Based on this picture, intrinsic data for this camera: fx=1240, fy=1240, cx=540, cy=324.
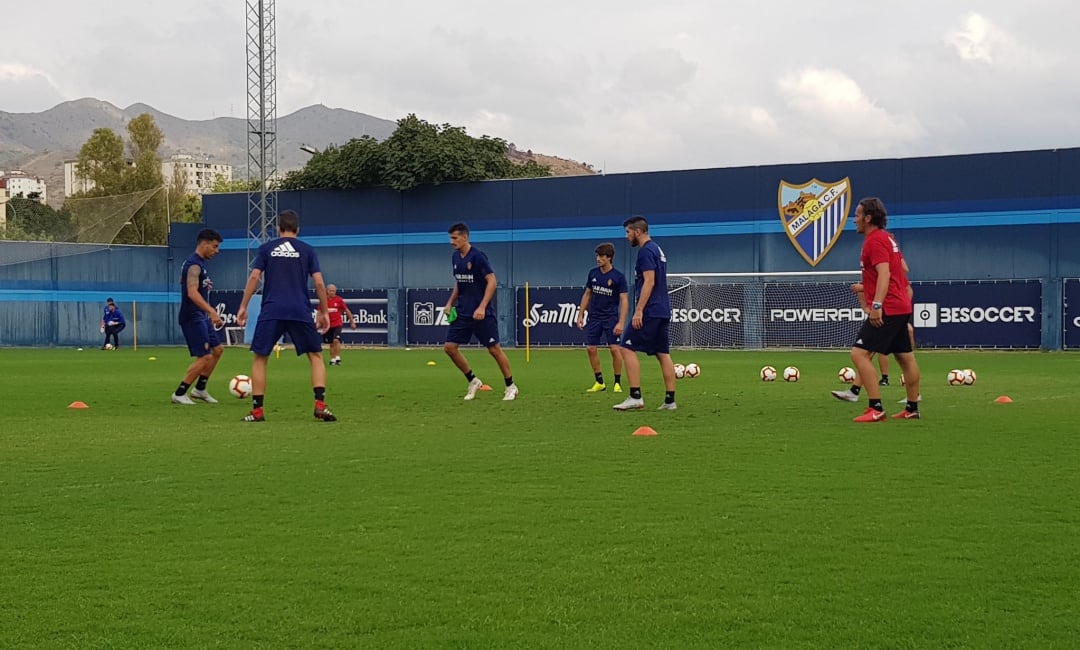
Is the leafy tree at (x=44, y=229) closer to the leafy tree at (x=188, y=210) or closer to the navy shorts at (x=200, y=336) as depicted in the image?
the navy shorts at (x=200, y=336)

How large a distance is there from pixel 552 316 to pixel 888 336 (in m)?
32.6

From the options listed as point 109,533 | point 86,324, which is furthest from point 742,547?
point 86,324

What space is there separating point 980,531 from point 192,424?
8.19m

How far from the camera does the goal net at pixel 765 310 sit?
39188 millimetres

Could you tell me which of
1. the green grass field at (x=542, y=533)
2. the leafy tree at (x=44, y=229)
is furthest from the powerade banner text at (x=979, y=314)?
the leafy tree at (x=44, y=229)

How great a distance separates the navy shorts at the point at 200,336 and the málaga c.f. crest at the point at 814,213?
94.5ft

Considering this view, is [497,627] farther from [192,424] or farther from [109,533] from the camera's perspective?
A: [192,424]

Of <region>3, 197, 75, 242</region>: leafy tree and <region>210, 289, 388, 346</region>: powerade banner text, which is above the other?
<region>3, 197, 75, 242</region>: leafy tree

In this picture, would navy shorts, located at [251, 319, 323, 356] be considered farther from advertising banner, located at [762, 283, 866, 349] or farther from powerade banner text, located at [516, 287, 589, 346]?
powerade banner text, located at [516, 287, 589, 346]

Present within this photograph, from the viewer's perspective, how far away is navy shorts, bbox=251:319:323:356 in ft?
39.3

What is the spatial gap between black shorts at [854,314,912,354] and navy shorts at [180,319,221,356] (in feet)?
25.0

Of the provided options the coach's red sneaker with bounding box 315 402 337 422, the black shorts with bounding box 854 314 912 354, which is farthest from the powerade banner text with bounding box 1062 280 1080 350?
the coach's red sneaker with bounding box 315 402 337 422

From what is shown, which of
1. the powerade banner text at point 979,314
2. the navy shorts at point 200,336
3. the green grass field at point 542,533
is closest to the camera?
the green grass field at point 542,533

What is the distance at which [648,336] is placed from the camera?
1347 centimetres
